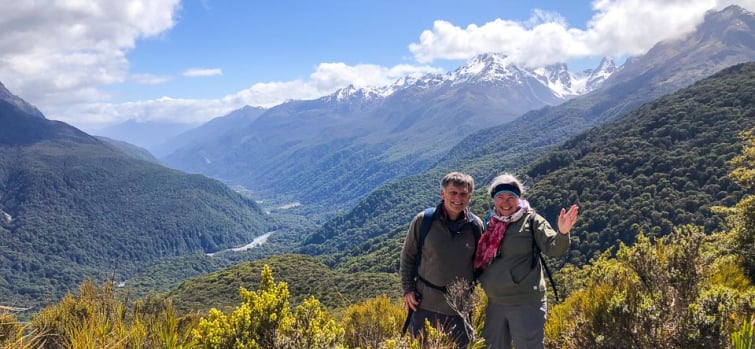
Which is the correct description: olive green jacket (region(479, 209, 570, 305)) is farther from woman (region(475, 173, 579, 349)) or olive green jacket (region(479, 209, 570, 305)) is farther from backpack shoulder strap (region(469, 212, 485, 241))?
backpack shoulder strap (region(469, 212, 485, 241))

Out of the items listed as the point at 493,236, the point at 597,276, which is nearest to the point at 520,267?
the point at 493,236

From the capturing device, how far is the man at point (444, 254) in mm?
4090

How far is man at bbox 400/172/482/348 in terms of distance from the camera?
4090 mm

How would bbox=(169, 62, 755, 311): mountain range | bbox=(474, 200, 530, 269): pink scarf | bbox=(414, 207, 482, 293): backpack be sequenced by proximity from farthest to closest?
bbox=(169, 62, 755, 311): mountain range → bbox=(414, 207, 482, 293): backpack → bbox=(474, 200, 530, 269): pink scarf

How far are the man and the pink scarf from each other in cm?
9

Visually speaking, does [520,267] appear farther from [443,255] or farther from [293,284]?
[293,284]

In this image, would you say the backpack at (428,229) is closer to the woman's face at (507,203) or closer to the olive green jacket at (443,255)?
the olive green jacket at (443,255)

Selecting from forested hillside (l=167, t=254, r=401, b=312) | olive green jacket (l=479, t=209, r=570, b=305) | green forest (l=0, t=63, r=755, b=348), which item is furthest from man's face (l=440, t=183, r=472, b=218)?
forested hillside (l=167, t=254, r=401, b=312)

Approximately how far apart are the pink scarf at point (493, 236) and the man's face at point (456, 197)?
28cm

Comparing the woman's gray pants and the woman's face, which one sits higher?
the woman's face

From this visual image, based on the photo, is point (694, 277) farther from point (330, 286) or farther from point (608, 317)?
point (330, 286)

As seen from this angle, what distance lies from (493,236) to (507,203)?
32cm

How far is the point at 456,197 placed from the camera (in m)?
4.06

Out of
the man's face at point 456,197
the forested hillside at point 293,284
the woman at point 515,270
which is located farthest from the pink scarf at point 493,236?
the forested hillside at point 293,284
